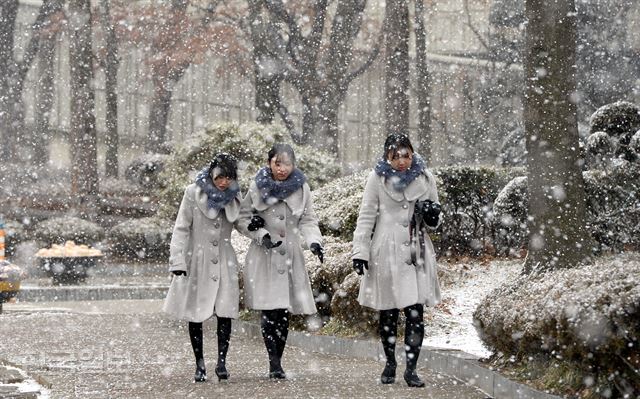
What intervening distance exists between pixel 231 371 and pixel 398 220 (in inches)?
74.7

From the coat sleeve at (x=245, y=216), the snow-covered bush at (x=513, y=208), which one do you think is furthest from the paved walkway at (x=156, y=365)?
the snow-covered bush at (x=513, y=208)

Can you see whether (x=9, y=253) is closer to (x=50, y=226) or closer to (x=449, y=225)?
(x=50, y=226)

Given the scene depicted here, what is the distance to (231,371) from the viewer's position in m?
10.5

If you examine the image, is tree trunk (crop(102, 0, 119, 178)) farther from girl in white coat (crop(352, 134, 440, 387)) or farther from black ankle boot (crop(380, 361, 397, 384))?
black ankle boot (crop(380, 361, 397, 384))

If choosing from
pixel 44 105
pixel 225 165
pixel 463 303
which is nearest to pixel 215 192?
pixel 225 165

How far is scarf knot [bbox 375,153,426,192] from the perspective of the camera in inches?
380

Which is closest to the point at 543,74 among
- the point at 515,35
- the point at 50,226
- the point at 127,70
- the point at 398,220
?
the point at 398,220

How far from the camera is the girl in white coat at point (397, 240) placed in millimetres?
9594

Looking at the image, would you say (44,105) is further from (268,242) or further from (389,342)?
(389,342)

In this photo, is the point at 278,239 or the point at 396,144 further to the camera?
the point at 278,239

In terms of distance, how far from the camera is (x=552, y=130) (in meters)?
11.7

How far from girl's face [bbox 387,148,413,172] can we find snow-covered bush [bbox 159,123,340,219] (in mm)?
13721

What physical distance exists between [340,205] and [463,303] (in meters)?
2.63

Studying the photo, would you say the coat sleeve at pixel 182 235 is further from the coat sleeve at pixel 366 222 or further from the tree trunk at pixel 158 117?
the tree trunk at pixel 158 117
